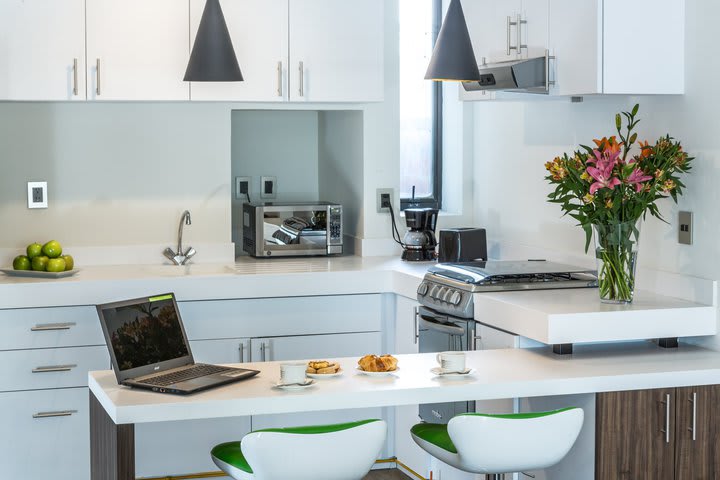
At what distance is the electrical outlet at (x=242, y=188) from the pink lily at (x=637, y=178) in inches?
99.1

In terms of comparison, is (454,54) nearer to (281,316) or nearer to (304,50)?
(304,50)

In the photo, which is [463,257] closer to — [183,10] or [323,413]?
[323,413]

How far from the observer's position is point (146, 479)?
4371mm

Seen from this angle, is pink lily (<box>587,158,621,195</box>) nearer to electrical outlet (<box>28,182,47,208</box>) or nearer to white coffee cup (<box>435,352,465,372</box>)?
white coffee cup (<box>435,352,465,372</box>)

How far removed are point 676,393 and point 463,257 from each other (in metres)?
1.63

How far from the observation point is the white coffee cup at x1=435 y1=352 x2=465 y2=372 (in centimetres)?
293

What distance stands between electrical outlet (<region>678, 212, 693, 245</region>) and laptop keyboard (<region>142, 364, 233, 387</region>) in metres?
1.60

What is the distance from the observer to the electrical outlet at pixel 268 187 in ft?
17.6

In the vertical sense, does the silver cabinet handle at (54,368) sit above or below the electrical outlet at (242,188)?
below

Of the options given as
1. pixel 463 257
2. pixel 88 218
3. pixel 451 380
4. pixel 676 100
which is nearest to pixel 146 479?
Result: pixel 88 218

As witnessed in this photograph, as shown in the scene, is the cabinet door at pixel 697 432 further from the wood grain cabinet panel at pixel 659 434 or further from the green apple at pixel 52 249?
the green apple at pixel 52 249

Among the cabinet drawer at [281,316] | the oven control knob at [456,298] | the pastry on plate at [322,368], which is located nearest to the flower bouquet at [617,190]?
the oven control knob at [456,298]

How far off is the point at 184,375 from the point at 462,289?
4.05 feet

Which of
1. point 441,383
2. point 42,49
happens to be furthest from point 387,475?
point 42,49
